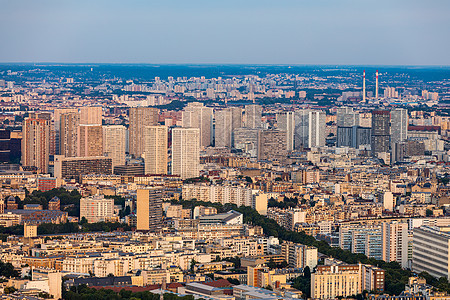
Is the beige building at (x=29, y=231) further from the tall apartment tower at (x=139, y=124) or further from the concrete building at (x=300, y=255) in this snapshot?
the tall apartment tower at (x=139, y=124)

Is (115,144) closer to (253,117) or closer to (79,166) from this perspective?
(79,166)

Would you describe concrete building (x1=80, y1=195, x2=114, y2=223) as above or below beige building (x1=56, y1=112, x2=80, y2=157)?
below

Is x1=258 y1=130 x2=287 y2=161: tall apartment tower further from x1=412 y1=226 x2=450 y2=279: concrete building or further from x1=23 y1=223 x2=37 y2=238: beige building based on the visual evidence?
x1=412 y1=226 x2=450 y2=279: concrete building

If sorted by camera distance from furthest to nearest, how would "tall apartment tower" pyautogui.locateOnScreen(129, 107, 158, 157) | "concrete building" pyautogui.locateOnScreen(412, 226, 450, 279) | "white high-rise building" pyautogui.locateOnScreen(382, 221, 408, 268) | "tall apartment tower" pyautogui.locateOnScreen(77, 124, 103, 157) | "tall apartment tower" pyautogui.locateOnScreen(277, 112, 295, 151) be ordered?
"tall apartment tower" pyautogui.locateOnScreen(277, 112, 295, 151) → "tall apartment tower" pyautogui.locateOnScreen(129, 107, 158, 157) → "tall apartment tower" pyautogui.locateOnScreen(77, 124, 103, 157) → "white high-rise building" pyautogui.locateOnScreen(382, 221, 408, 268) → "concrete building" pyautogui.locateOnScreen(412, 226, 450, 279)

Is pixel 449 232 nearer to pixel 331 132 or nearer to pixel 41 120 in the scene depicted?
pixel 41 120

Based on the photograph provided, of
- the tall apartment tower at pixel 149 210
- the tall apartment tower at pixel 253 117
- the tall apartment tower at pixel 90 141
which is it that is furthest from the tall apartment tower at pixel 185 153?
the tall apartment tower at pixel 253 117

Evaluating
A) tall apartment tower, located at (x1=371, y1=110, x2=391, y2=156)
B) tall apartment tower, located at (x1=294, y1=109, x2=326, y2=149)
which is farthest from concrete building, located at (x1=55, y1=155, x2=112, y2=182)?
tall apartment tower, located at (x1=294, y1=109, x2=326, y2=149)
